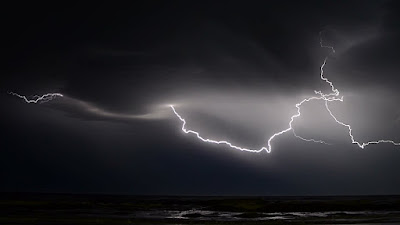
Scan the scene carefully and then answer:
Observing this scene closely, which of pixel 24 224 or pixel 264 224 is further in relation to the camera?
pixel 264 224

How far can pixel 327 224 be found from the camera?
28.4 metres

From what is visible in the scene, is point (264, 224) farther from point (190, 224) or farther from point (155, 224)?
point (155, 224)

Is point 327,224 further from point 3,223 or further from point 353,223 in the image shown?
point 3,223

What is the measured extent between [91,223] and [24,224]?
3576 mm

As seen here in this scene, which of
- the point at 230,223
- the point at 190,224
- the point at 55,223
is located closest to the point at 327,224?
the point at 230,223

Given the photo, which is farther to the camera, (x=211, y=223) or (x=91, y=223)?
(x=211, y=223)

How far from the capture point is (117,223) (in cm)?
2828

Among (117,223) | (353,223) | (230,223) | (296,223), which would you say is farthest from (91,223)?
(353,223)

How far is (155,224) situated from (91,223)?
367 centimetres

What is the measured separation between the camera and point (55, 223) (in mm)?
27188

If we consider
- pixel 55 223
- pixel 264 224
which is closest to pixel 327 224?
pixel 264 224

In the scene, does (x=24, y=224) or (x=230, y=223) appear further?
(x=230, y=223)

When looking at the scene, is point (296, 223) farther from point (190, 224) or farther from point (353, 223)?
point (190, 224)

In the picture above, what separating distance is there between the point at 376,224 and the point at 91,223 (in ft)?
52.3
